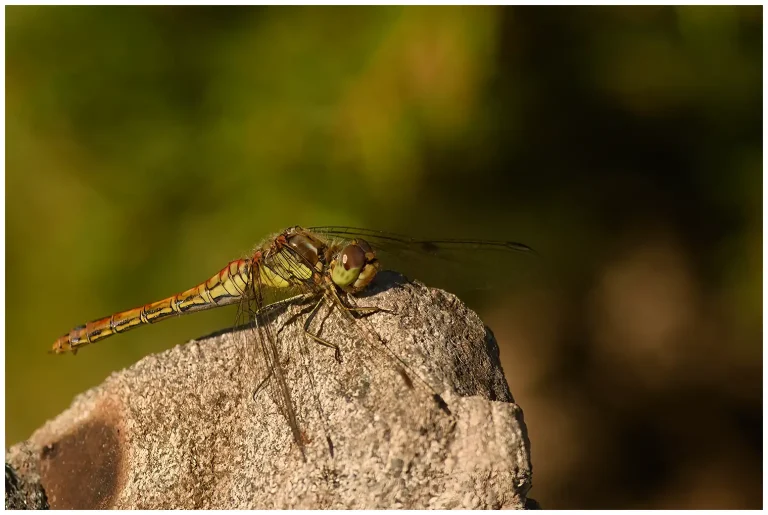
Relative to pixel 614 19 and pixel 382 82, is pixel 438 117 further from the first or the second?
pixel 614 19

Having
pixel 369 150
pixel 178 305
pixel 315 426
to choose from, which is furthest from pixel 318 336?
pixel 369 150

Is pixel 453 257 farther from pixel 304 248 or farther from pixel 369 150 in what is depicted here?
pixel 369 150

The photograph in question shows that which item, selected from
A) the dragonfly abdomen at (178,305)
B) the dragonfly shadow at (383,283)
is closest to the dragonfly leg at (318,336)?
the dragonfly shadow at (383,283)

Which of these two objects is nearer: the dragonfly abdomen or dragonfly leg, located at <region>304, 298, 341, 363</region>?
dragonfly leg, located at <region>304, 298, 341, 363</region>

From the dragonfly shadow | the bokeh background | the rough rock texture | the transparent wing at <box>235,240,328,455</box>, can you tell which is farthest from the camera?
the bokeh background

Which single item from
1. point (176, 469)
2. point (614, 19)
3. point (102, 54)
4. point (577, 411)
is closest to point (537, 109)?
point (614, 19)

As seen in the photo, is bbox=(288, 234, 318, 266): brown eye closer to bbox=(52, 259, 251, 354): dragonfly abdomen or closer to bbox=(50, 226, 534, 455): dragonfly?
bbox=(50, 226, 534, 455): dragonfly

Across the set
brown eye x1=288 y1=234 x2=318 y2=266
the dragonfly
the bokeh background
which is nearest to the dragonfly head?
the dragonfly
